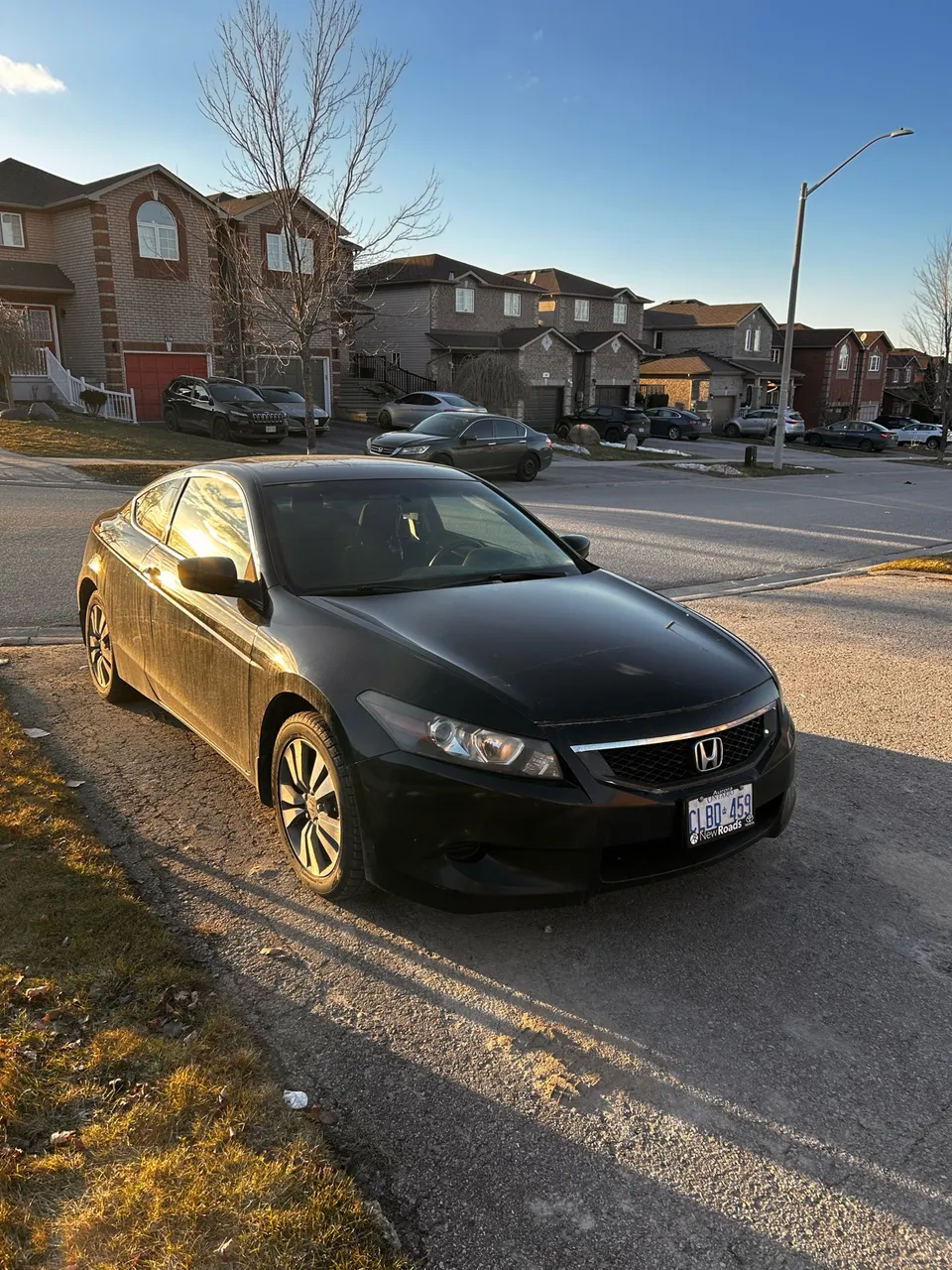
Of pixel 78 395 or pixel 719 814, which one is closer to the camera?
pixel 719 814

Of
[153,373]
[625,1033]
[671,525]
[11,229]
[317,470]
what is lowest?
[671,525]

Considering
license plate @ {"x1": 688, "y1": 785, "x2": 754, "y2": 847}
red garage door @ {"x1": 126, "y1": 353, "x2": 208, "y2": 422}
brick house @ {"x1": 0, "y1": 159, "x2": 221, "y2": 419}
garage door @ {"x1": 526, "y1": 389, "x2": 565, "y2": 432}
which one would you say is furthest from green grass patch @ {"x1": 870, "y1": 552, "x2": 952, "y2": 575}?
garage door @ {"x1": 526, "y1": 389, "x2": 565, "y2": 432}

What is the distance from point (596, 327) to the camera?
5188cm

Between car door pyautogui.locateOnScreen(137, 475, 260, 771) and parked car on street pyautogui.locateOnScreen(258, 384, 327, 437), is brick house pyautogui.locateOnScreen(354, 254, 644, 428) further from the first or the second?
car door pyautogui.locateOnScreen(137, 475, 260, 771)

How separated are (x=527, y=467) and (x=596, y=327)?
106 ft

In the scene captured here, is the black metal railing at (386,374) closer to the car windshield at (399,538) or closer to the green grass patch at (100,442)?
the green grass patch at (100,442)

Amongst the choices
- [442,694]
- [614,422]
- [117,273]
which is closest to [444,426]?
[117,273]

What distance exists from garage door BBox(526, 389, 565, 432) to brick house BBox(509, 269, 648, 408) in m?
1.46

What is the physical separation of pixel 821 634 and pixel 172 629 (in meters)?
5.41

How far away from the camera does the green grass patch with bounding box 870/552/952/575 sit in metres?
10.7

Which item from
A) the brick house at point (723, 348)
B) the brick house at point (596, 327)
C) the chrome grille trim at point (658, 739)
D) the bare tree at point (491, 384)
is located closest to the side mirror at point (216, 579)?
the chrome grille trim at point (658, 739)

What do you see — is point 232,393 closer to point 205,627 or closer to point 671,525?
point 671,525

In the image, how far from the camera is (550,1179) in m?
2.28


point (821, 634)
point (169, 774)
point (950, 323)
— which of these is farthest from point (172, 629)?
point (950, 323)
